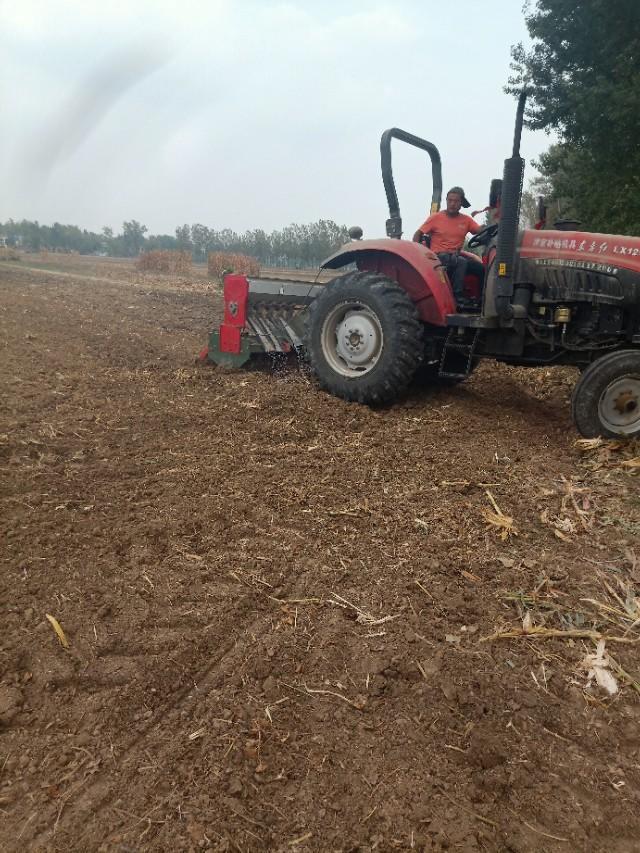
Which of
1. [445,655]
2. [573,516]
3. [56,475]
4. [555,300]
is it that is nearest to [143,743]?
[445,655]

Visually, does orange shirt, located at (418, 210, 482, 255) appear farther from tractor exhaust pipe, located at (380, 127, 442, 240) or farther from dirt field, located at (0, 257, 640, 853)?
dirt field, located at (0, 257, 640, 853)

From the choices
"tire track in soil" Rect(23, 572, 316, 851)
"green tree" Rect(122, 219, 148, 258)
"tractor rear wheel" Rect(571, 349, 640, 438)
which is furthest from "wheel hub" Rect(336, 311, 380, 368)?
"green tree" Rect(122, 219, 148, 258)

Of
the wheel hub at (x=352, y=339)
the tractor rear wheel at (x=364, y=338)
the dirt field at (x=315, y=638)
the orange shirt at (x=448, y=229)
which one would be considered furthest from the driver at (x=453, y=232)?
the dirt field at (x=315, y=638)

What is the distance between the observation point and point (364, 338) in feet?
15.9

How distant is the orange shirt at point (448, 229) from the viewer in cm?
510

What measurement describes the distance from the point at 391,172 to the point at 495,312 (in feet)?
5.85

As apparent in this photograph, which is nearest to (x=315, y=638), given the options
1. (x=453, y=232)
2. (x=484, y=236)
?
(x=484, y=236)

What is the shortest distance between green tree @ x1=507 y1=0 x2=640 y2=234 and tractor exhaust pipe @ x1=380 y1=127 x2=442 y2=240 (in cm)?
691

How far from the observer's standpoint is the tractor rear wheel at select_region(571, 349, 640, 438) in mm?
3787

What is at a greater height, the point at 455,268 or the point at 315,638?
the point at 455,268

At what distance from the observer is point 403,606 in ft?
7.63

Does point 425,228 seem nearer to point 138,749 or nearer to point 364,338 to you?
point 364,338

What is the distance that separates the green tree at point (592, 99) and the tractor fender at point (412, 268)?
7968mm

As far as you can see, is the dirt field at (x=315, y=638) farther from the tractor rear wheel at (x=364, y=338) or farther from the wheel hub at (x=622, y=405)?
the tractor rear wheel at (x=364, y=338)
